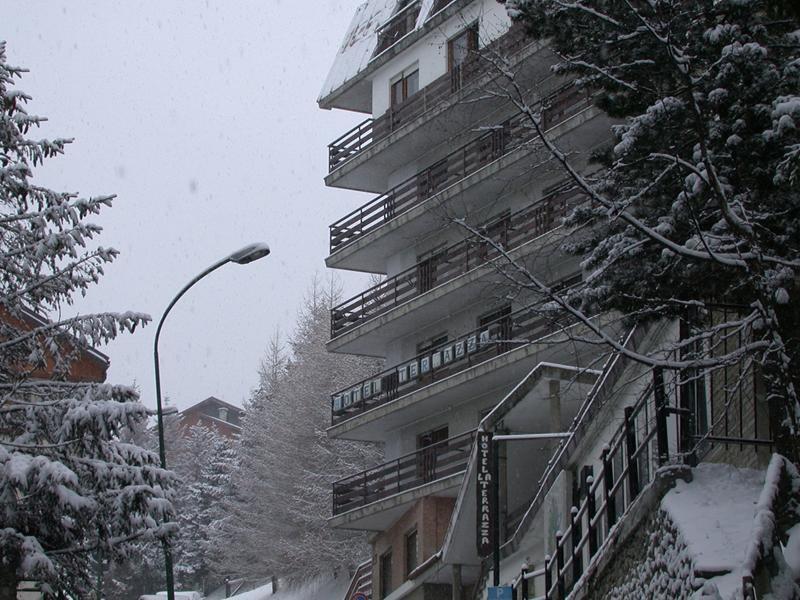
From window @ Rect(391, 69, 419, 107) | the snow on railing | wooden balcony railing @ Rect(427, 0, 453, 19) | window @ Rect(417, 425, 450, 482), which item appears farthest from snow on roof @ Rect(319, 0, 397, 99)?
the snow on railing

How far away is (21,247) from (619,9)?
30.2 ft

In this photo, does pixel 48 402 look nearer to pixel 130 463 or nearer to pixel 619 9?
pixel 130 463

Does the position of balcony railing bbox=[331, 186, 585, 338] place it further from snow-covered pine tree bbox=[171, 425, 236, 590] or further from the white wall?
snow-covered pine tree bbox=[171, 425, 236, 590]

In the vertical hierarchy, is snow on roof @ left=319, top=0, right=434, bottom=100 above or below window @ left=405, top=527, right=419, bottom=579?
above

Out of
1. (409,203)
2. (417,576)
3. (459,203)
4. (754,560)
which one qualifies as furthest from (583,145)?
(754,560)

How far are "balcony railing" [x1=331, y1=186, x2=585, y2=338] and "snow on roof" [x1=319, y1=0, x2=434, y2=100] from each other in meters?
6.72

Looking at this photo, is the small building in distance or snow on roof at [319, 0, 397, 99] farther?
the small building in distance

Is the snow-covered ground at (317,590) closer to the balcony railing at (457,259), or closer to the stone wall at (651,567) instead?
the balcony railing at (457,259)

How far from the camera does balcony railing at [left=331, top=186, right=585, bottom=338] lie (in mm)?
30094

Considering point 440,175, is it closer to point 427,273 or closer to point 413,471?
point 427,273

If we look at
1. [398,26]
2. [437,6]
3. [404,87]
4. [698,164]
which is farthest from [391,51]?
[698,164]

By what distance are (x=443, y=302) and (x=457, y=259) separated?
1.50 metres

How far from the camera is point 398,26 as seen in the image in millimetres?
39531

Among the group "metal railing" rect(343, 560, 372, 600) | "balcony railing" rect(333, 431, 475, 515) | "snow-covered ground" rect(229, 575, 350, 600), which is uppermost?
"balcony railing" rect(333, 431, 475, 515)
